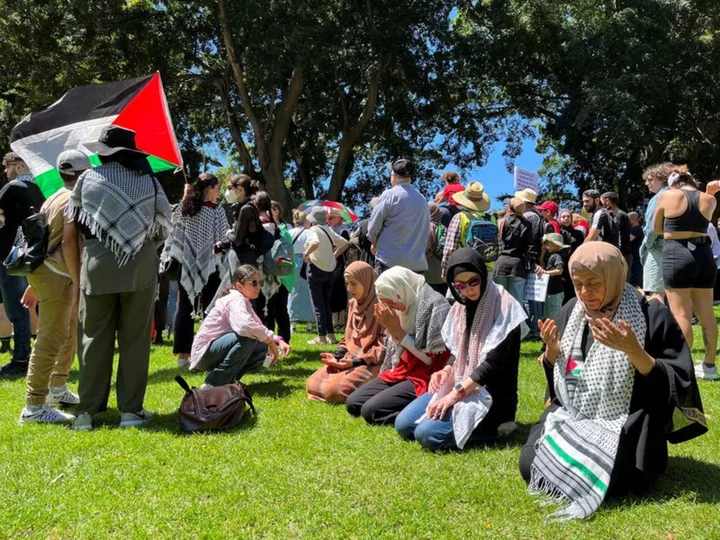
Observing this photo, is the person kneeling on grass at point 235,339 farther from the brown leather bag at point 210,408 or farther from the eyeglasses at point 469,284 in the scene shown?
the eyeglasses at point 469,284

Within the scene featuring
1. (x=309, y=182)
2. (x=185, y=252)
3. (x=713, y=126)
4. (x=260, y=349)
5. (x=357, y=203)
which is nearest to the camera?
(x=260, y=349)

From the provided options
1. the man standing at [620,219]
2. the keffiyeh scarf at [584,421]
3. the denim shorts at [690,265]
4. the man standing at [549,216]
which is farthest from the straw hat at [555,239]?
the keffiyeh scarf at [584,421]

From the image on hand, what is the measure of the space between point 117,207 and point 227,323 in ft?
4.87

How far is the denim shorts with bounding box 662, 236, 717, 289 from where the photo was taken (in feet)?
18.2

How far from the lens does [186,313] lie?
6.54 metres

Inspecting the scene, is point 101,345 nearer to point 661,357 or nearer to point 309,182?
point 661,357

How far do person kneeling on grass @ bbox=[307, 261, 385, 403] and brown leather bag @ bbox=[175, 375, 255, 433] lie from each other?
0.81 m

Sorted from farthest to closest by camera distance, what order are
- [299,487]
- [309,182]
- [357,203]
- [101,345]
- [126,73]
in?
[357,203]
[309,182]
[126,73]
[101,345]
[299,487]

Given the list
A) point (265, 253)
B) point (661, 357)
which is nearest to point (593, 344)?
point (661, 357)

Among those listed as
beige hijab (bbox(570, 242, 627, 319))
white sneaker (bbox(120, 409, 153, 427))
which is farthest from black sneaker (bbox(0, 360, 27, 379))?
beige hijab (bbox(570, 242, 627, 319))

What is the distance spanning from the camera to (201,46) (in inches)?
778

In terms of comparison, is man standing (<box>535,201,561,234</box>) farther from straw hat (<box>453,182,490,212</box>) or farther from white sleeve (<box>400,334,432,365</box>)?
white sleeve (<box>400,334,432,365</box>)

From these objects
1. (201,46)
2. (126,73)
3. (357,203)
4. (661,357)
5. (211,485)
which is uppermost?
(201,46)

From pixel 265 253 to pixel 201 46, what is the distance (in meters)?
15.1
